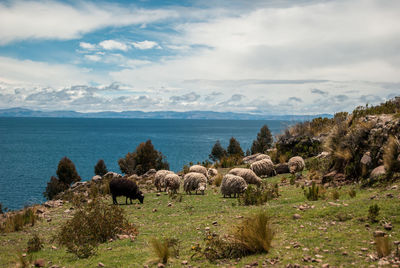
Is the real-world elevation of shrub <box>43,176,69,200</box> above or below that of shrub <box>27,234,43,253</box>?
below

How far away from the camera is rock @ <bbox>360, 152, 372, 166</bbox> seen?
47.5 feet

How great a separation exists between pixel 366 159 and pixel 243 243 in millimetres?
9869

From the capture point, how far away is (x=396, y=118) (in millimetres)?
14453

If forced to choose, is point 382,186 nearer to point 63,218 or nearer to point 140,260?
point 140,260

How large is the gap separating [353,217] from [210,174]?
18986 mm

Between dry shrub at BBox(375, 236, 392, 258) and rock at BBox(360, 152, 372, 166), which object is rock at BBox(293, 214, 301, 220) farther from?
rock at BBox(360, 152, 372, 166)

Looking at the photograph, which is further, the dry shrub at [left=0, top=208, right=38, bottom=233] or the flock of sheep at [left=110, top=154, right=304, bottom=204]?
the flock of sheep at [left=110, top=154, right=304, bottom=204]

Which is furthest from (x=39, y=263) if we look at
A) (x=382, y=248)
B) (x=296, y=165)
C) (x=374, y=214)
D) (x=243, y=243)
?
(x=296, y=165)

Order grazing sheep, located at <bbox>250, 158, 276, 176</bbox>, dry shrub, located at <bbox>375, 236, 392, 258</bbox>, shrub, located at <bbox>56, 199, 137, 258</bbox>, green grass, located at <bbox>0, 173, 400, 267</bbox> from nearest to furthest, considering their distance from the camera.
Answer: dry shrub, located at <bbox>375, 236, 392, 258</bbox>, green grass, located at <bbox>0, 173, 400, 267</bbox>, shrub, located at <bbox>56, 199, 137, 258</bbox>, grazing sheep, located at <bbox>250, 158, 276, 176</bbox>

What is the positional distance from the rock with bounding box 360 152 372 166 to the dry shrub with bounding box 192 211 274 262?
8.98m

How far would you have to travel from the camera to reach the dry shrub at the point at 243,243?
7.49m

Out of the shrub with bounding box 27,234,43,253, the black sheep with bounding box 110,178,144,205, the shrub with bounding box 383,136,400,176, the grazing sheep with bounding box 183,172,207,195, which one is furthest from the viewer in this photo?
the grazing sheep with bounding box 183,172,207,195

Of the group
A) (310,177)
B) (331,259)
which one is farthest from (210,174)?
(331,259)

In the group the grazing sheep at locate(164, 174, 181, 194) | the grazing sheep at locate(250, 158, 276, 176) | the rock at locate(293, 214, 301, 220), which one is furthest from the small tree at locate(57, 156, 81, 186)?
the rock at locate(293, 214, 301, 220)
